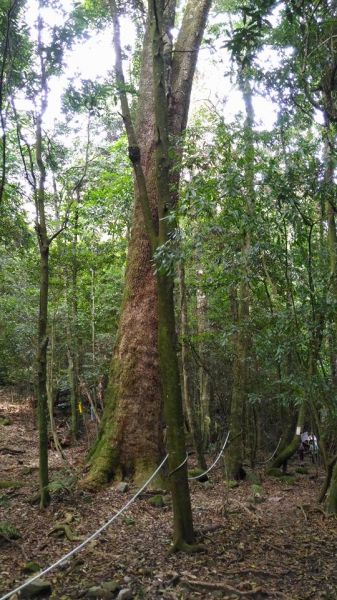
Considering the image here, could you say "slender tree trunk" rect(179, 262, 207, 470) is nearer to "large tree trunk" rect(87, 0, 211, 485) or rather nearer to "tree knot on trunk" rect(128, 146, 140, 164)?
"large tree trunk" rect(87, 0, 211, 485)

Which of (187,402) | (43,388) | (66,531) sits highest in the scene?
(43,388)

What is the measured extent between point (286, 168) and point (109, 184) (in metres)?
6.60

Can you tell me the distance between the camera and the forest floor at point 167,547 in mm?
3723

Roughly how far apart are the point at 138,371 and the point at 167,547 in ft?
9.07

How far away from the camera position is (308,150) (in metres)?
4.71

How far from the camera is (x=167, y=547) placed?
4.40 meters

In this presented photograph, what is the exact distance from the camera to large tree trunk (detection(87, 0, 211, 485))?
6531 mm

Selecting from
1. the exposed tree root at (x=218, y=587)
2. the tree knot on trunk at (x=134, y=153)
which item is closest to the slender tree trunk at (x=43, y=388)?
the tree knot on trunk at (x=134, y=153)

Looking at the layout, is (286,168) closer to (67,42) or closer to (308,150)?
(308,150)

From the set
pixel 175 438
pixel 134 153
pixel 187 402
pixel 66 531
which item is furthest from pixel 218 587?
pixel 187 402

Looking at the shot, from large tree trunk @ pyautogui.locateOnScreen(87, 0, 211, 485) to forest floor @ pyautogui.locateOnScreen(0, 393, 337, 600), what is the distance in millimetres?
484

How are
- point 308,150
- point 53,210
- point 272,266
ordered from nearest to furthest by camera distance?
point 308,150 < point 272,266 < point 53,210

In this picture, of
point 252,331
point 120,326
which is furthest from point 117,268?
point 252,331

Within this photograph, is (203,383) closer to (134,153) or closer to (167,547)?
(167,547)
